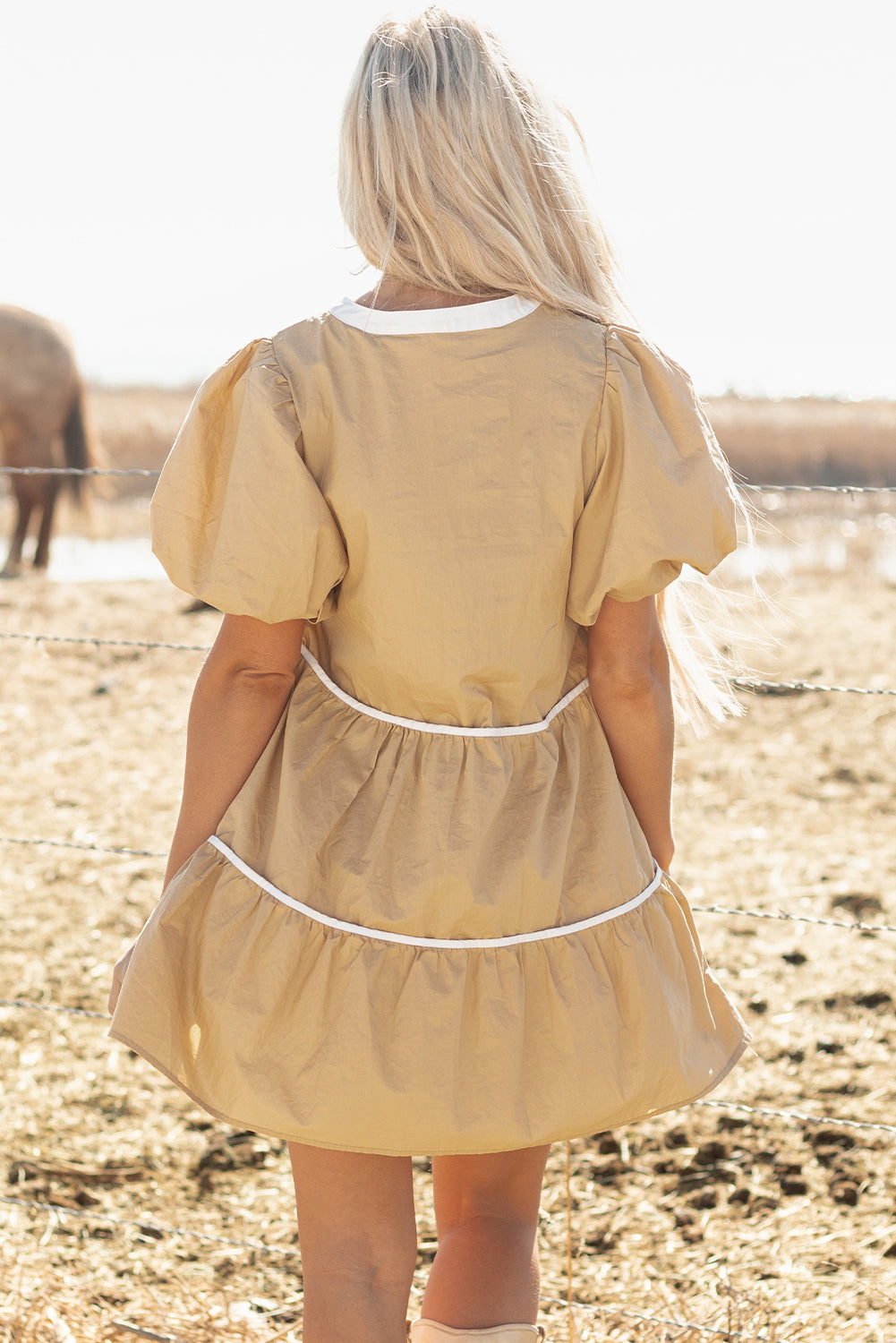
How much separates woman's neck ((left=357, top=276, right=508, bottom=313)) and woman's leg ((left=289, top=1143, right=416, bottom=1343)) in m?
0.74

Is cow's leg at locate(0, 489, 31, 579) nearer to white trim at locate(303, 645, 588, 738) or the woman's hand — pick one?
the woman's hand

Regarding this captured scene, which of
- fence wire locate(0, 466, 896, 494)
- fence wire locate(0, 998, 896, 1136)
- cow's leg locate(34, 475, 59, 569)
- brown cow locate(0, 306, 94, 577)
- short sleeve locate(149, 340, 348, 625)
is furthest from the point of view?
brown cow locate(0, 306, 94, 577)

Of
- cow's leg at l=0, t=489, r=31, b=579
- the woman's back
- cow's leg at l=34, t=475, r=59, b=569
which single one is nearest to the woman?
the woman's back

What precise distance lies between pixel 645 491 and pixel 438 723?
276 millimetres

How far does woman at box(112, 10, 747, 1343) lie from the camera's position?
1064mm

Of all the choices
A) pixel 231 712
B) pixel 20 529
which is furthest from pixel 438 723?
pixel 20 529

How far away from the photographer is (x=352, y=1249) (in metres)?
1.12

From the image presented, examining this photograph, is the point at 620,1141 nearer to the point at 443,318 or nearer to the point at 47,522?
the point at 443,318

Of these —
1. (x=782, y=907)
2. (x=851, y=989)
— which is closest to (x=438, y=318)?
(x=851, y=989)

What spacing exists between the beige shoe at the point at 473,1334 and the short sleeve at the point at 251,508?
0.67 m

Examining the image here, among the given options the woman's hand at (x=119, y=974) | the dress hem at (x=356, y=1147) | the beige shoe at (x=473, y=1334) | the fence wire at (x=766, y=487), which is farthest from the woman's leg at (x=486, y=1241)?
the fence wire at (x=766, y=487)

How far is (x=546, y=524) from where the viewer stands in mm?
1093

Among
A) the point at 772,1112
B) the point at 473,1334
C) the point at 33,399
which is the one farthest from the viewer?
the point at 33,399

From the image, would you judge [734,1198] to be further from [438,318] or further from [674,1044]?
[438,318]
